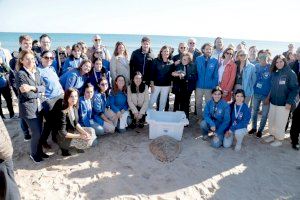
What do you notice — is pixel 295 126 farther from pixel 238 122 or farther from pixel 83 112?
pixel 83 112

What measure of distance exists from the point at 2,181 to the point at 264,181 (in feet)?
13.4

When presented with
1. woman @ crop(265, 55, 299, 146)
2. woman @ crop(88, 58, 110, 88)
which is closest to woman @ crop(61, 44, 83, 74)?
woman @ crop(88, 58, 110, 88)

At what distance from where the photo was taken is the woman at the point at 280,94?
5.55 meters

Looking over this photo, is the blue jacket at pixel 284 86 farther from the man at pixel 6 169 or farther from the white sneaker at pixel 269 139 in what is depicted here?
the man at pixel 6 169

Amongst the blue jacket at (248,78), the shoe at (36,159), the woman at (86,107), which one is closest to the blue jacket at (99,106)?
the woman at (86,107)

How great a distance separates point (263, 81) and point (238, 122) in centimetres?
120

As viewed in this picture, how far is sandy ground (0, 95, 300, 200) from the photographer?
165 inches

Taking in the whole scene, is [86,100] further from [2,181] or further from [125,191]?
[2,181]

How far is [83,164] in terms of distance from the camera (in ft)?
15.8

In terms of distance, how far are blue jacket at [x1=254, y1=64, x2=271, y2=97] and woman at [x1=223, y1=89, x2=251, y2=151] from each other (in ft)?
2.47

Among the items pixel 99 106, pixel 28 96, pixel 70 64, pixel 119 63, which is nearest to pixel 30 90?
pixel 28 96

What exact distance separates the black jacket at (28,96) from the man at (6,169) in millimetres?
1255

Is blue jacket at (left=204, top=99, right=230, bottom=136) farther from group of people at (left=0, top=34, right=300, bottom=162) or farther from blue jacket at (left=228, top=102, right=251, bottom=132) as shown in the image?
blue jacket at (left=228, top=102, right=251, bottom=132)

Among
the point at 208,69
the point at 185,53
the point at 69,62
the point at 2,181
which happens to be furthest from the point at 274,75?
the point at 2,181
